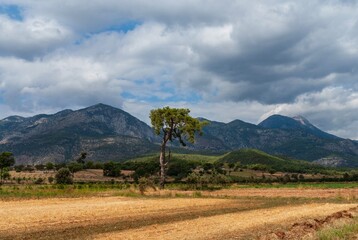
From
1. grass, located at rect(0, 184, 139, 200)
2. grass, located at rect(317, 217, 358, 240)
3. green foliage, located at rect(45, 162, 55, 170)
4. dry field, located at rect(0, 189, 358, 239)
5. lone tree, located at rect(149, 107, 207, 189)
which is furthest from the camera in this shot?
green foliage, located at rect(45, 162, 55, 170)

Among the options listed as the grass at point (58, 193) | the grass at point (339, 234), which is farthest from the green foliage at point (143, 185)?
the grass at point (339, 234)

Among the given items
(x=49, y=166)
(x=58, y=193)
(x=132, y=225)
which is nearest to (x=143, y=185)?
(x=58, y=193)

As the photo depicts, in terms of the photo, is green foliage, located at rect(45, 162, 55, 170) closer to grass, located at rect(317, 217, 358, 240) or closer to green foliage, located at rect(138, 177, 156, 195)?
green foliage, located at rect(138, 177, 156, 195)

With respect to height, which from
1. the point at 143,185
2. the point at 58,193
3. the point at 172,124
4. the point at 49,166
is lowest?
the point at 58,193

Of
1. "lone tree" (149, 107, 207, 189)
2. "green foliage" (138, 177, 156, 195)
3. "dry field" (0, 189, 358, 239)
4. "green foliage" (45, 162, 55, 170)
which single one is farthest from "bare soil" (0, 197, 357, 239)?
"green foliage" (45, 162, 55, 170)

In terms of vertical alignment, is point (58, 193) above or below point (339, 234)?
below

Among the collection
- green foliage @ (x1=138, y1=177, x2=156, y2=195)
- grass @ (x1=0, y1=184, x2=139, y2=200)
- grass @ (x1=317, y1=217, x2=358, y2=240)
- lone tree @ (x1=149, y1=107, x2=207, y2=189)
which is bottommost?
grass @ (x1=0, y1=184, x2=139, y2=200)

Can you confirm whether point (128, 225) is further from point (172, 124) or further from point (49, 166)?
point (49, 166)

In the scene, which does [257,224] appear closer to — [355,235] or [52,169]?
[355,235]

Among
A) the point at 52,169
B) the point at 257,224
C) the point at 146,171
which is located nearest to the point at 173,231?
the point at 257,224

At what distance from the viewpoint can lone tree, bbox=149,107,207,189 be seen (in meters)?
78.9

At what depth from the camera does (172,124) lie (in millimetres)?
79875

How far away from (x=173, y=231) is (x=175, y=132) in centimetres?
5633

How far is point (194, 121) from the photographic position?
263 feet
